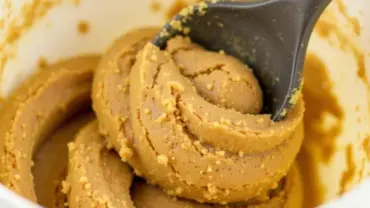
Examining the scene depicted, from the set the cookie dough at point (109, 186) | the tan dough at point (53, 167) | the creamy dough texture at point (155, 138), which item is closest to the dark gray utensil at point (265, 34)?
the creamy dough texture at point (155, 138)

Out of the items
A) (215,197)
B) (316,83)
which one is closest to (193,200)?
(215,197)

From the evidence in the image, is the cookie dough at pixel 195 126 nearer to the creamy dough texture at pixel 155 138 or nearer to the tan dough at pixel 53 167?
the creamy dough texture at pixel 155 138

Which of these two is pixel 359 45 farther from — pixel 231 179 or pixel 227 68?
pixel 231 179

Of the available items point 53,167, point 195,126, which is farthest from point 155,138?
point 53,167

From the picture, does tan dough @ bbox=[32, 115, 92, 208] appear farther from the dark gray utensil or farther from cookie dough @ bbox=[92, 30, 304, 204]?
the dark gray utensil

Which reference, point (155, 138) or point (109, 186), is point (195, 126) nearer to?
point (155, 138)
